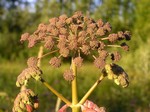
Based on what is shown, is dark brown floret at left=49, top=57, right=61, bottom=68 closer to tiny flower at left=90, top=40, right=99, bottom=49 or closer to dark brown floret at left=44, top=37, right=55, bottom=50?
dark brown floret at left=44, top=37, right=55, bottom=50

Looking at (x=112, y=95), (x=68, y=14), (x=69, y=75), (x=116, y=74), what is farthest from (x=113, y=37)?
(x=68, y=14)

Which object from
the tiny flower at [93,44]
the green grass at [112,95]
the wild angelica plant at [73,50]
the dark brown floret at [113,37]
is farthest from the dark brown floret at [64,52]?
the green grass at [112,95]

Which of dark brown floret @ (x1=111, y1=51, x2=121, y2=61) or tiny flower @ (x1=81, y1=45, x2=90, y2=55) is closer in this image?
tiny flower @ (x1=81, y1=45, x2=90, y2=55)

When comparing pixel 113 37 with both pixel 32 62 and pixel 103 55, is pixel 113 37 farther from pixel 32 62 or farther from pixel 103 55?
pixel 32 62

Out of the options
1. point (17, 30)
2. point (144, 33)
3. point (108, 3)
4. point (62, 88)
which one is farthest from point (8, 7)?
point (62, 88)

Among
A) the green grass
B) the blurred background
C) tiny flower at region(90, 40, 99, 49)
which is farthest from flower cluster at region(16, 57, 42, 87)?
the blurred background

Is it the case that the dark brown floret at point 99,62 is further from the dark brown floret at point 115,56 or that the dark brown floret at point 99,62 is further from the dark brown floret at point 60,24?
the dark brown floret at point 60,24

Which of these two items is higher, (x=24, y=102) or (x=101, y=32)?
(x=101, y=32)
